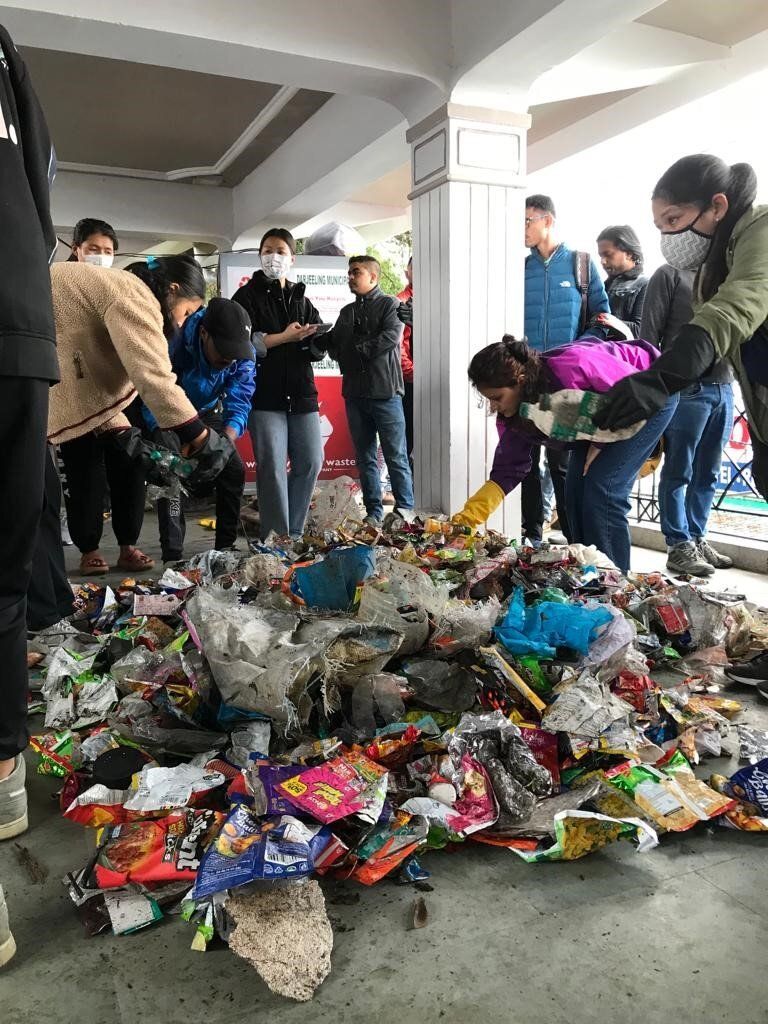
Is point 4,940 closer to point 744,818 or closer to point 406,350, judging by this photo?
point 744,818

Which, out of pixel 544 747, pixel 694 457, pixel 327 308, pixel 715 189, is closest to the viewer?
pixel 544 747

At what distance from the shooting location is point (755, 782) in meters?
1.49

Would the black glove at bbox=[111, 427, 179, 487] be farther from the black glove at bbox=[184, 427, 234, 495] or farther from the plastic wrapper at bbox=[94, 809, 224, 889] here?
the plastic wrapper at bbox=[94, 809, 224, 889]

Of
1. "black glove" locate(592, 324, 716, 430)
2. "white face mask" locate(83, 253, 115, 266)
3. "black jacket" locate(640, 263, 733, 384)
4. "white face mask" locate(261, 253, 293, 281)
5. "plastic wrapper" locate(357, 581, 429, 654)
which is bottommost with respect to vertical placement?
"plastic wrapper" locate(357, 581, 429, 654)

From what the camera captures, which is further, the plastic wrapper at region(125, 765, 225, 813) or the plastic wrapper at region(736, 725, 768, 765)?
the plastic wrapper at region(736, 725, 768, 765)

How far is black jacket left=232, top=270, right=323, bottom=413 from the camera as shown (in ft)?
13.0

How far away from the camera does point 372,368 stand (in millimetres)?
4496

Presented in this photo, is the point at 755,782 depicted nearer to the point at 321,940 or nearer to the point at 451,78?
the point at 321,940

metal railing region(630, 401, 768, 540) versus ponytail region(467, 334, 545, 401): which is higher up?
ponytail region(467, 334, 545, 401)

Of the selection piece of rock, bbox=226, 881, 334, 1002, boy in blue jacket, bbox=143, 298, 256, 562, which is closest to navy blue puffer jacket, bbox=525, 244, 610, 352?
boy in blue jacket, bbox=143, 298, 256, 562

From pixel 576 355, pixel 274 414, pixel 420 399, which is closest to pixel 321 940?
pixel 576 355

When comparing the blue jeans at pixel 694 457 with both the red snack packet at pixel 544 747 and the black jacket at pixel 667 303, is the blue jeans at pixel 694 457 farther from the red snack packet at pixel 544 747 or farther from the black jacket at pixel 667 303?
the red snack packet at pixel 544 747

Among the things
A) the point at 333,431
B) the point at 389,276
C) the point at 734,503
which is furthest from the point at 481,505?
the point at 389,276

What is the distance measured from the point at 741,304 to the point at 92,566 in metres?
2.93
